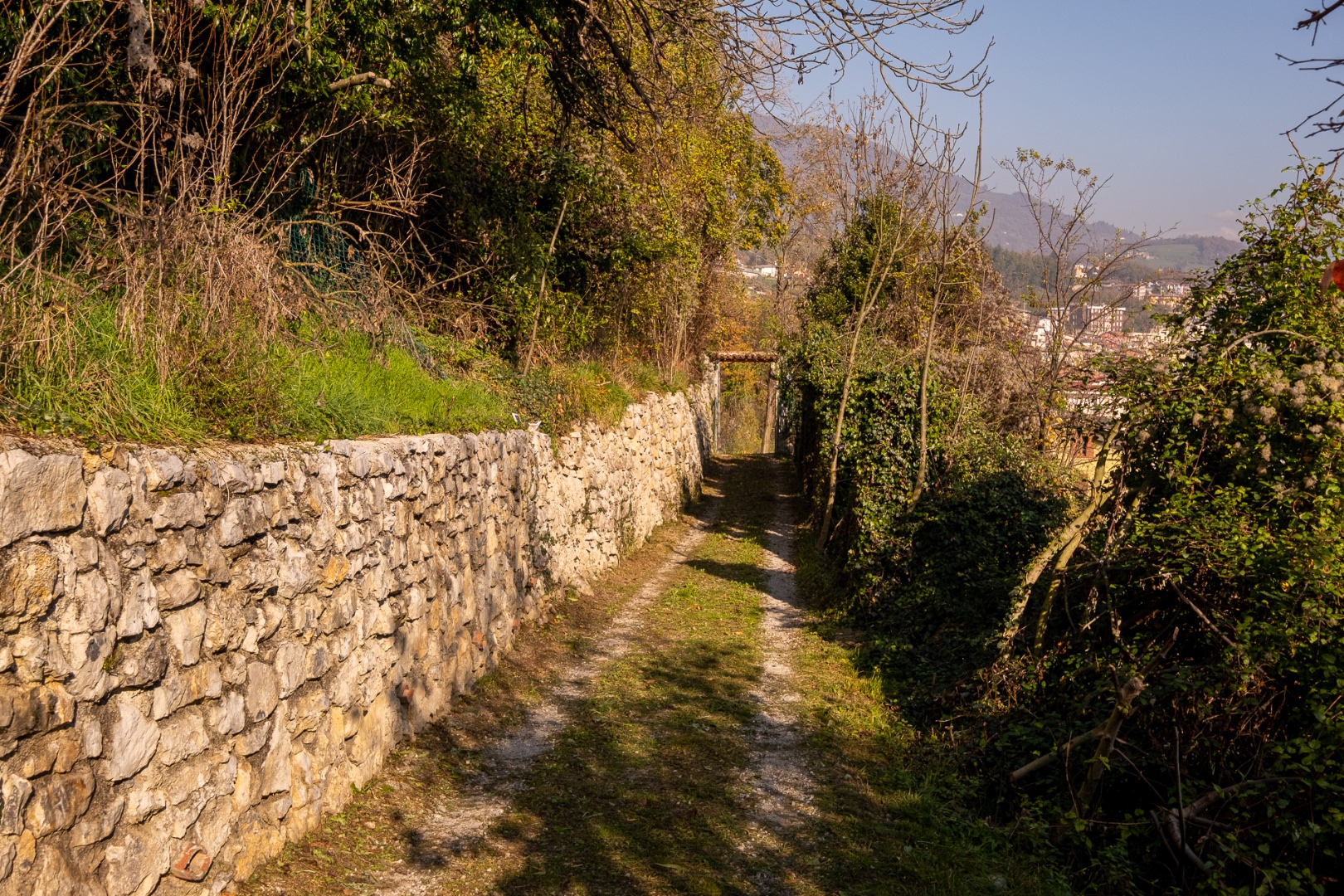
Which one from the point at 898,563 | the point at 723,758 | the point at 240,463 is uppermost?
the point at 240,463

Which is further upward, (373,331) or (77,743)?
(373,331)

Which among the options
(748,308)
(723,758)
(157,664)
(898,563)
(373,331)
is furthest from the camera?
(748,308)

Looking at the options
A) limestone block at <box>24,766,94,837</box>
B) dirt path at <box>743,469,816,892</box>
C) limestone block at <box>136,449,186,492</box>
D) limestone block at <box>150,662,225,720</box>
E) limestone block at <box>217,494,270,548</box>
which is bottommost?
dirt path at <box>743,469,816,892</box>

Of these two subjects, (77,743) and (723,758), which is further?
(723,758)

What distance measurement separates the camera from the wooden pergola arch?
33772 millimetres

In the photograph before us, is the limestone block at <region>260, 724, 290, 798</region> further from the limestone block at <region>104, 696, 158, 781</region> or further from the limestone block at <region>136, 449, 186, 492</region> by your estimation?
the limestone block at <region>136, 449, 186, 492</region>

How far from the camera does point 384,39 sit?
9.27 meters

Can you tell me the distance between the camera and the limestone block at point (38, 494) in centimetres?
312

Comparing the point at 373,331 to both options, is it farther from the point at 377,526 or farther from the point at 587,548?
the point at 587,548

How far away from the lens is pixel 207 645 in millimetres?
4195

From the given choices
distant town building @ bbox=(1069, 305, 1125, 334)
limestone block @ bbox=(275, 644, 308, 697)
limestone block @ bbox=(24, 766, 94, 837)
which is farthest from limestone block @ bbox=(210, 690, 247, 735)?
distant town building @ bbox=(1069, 305, 1125, 334)

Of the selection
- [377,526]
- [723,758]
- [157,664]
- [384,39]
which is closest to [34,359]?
[157,664]

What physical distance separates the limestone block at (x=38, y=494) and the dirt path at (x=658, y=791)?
207 cm

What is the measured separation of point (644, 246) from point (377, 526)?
9314 mm
